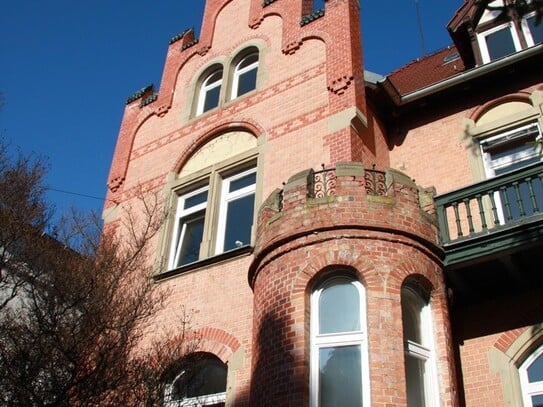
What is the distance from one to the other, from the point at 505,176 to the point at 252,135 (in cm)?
551

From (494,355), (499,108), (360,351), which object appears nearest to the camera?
(360,351)

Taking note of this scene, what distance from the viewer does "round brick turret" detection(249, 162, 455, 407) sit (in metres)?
7.72

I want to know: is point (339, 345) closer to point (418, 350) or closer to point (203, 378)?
point (418, 350)

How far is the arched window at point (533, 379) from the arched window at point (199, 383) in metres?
4.36

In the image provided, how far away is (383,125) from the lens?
13023mm

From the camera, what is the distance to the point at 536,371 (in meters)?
8.76

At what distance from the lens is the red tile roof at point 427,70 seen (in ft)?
48.4

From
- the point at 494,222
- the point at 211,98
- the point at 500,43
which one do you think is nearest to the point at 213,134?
the point at 211,98

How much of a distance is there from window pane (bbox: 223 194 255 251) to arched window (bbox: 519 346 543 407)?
5000 mm

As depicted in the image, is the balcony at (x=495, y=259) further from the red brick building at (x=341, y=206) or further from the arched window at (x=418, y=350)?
the arched window at (x=418, y=350)

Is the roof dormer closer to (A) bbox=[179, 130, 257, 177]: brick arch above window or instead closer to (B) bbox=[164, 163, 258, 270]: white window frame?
(A) bbox=[179, 130, 257, 177]: brick arch above window

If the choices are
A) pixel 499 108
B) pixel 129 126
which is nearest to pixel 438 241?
pixel 499 108

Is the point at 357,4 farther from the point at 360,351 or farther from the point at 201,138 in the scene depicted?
the point at 360,351

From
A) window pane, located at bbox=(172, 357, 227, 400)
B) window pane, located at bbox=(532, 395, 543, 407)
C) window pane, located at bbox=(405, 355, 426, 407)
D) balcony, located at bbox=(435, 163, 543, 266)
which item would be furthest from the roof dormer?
window pane, located at bbox=(172, 357, 227, 400)
